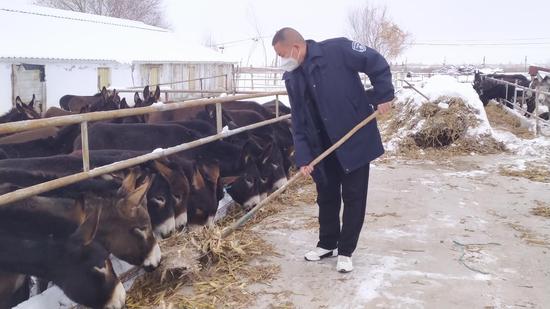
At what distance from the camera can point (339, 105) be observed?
4.31 metres

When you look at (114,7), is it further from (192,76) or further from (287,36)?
(287,36)

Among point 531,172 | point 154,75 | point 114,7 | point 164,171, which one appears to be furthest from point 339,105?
point 114,7

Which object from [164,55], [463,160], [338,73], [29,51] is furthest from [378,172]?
[164,55]

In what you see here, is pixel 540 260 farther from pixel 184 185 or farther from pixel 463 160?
pixel 463 160

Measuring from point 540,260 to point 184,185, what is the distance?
10.6 ft

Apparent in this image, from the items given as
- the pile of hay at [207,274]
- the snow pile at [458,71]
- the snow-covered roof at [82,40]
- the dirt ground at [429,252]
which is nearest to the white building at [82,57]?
the snow-covered roof at [82,40]

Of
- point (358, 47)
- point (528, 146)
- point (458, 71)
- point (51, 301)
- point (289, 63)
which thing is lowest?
point (51, 301)

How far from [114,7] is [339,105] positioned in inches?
2166

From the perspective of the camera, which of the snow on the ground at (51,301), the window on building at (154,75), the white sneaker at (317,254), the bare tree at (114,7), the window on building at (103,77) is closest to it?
the snow on the ground at (51,301)

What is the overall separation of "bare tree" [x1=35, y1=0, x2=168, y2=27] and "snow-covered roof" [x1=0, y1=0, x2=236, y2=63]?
21084mm

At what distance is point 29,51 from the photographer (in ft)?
60.5

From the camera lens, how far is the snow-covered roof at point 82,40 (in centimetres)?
1980

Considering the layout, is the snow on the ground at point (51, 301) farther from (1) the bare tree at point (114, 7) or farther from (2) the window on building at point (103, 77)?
(1) the bare tree at point (114, 7)

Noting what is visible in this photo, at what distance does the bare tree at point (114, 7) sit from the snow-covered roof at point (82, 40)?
21084mm
